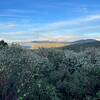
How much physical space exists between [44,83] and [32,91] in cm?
62

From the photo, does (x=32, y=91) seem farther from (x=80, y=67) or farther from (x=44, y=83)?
(x=80, y=67)

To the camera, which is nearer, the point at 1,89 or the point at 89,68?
the point at 1,89

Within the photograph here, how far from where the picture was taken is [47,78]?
1455cm

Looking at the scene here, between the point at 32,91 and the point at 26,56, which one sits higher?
the point at 26,56

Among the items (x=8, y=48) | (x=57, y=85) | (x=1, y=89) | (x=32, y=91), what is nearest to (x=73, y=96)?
(x=57, y=85)

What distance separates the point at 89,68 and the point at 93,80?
1.17 meters

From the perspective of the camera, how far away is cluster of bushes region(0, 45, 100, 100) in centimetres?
1321

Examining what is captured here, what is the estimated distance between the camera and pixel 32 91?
13.1 meters

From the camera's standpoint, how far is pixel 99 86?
47.4ft

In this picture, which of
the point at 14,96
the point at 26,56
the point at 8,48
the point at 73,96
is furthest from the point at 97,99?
the point at 8,48

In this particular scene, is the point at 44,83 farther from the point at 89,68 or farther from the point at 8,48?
the point at 8,48

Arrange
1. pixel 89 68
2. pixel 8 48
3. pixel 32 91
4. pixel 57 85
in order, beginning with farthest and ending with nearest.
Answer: pixel 8 48
pixel 89 68
pixel 57 85
pixel 32 91

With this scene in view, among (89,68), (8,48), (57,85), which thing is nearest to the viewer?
(57,85)

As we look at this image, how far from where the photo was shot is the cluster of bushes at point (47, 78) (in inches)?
520
